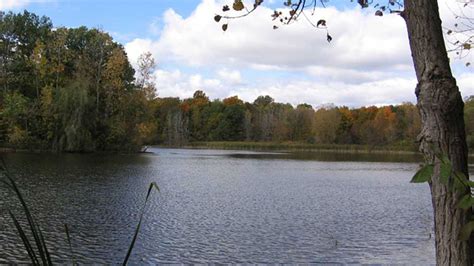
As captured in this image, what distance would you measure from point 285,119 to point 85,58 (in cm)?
6486

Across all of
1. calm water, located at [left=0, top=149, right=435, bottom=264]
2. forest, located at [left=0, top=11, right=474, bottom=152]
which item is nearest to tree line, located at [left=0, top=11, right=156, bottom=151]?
forest, located at [left=0, top=11, right=474, bottom=152]

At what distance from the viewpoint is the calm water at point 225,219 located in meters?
12.3

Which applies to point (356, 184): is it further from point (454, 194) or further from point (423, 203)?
point (454, 194)

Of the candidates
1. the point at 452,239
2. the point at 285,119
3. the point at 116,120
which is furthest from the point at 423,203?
the point at 285,119

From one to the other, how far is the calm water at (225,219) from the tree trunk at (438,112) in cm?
489

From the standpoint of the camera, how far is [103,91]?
55344 millimetres

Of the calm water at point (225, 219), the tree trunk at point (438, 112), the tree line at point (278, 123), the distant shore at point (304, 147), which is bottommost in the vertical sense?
the calm water at point (225, 219)

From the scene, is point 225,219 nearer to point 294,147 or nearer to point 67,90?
point 67,90

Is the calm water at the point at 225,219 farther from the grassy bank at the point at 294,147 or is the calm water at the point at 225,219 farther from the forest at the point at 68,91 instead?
the grassy bank at the point at 294,147

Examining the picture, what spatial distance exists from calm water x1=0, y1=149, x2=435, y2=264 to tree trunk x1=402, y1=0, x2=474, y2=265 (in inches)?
192

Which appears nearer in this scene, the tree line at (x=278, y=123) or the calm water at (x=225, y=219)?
the calm water at (x=225, y=219)

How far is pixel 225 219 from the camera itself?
666 inches

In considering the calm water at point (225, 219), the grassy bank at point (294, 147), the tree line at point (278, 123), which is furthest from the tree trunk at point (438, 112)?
the tree line at point (278, 123)

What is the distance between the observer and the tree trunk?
2363mm
